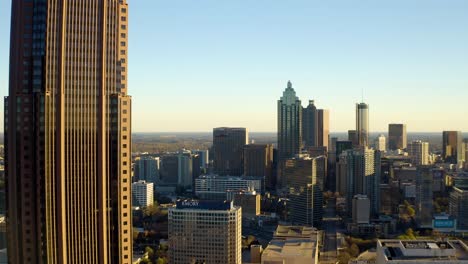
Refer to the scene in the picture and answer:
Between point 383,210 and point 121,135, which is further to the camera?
point 383,210

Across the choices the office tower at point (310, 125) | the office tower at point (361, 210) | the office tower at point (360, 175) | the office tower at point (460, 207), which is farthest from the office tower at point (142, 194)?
the office tower at point (310, 125)

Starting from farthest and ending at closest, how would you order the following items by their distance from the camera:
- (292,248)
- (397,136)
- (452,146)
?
1. (397,136)
2. (452,146)
3. (292,248)

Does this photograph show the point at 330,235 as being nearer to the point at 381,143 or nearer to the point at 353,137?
the point at 353,137

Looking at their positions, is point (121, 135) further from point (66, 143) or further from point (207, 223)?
point (207, 223)

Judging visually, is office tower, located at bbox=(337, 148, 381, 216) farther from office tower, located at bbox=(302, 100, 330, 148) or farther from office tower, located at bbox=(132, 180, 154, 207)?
office tower, located at bbox=(302, 100, 330, 148)

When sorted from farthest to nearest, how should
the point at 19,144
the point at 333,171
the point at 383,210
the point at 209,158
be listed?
the point at 209,158
the point at 333,171
the point at 383,210
the point at 19,144

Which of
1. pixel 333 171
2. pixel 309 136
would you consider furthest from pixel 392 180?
pixel 309 136

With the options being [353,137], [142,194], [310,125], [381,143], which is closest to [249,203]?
[142,194]
